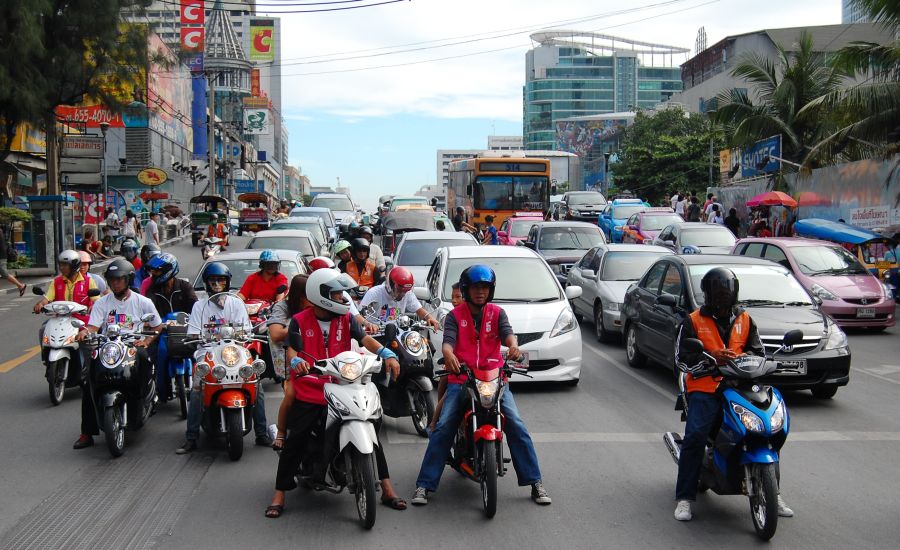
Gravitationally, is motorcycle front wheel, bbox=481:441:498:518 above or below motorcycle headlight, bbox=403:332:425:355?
below

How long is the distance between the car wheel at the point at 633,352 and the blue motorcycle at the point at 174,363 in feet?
19.3

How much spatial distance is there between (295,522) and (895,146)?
20.8 m

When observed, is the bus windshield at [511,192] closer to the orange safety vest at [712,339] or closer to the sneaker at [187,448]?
the sneaker at [187,448]

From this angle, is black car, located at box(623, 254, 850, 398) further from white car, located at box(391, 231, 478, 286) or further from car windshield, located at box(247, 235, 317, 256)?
car windshield, located at box(247, 235, 317, 256)

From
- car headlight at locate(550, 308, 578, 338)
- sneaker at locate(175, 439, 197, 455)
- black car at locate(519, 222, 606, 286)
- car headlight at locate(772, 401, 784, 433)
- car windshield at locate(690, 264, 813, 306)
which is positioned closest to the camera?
car headlight at locate(772, 401, 784, 433)

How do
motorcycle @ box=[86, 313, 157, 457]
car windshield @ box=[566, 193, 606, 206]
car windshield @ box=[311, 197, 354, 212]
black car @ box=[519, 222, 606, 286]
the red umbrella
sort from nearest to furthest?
motorcycle @ box=[86, 313, 157, 457], black car @ box=[519, 222, 606, 286], the red umbrella, car windshield @ box=[311, 197, 354, 212], car windshield @ box=[566, 193, 606, 206]

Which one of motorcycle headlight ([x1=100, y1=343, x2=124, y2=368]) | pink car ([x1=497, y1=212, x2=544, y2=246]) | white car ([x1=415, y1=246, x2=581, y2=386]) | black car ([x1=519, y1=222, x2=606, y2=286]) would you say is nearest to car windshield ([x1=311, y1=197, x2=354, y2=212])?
pink car ([x1=497, y1=212, x2=544, y2=246])

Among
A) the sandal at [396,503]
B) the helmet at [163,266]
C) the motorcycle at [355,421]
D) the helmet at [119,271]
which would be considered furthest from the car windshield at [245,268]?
the motorcycle at [355,421]

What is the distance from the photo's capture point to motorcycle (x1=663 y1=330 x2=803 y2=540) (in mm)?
5660

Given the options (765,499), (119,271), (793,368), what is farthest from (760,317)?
(119,271)

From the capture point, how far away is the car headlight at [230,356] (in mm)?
7613

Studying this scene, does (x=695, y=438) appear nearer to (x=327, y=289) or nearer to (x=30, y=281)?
(x=327, y=289)

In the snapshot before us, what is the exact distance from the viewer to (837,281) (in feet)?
52.1

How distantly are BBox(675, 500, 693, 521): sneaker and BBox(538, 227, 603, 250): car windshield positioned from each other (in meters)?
15.3
